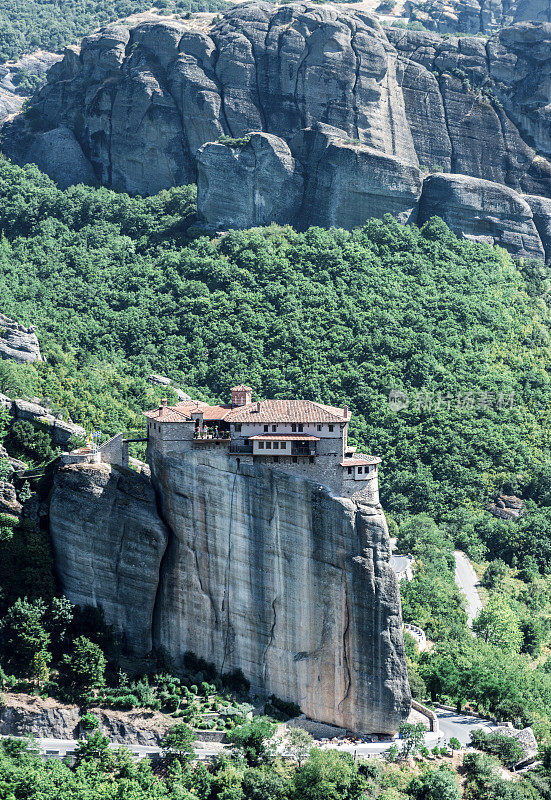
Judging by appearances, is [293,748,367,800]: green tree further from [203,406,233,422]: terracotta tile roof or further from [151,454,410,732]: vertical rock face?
[203,406,233,422]: terracotta tile roof

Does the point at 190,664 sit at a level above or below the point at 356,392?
below

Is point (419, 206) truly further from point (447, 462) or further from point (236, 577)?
point (236, 577)

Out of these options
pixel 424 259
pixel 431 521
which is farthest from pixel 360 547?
pixel 424 259

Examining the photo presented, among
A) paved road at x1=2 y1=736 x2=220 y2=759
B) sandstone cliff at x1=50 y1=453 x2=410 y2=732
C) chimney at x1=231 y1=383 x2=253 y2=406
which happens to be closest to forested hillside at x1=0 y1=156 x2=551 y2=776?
chimney at x1=231 y1=383 x2=253 y2=406

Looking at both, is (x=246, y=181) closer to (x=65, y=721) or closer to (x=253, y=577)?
(x=253, y=577)

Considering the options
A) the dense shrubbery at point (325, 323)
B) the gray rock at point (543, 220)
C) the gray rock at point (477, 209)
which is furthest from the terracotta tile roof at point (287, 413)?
the gray rock at point (543, 220)

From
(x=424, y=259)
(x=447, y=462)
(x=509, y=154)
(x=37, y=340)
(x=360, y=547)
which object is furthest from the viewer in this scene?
(x=509, y=154)
